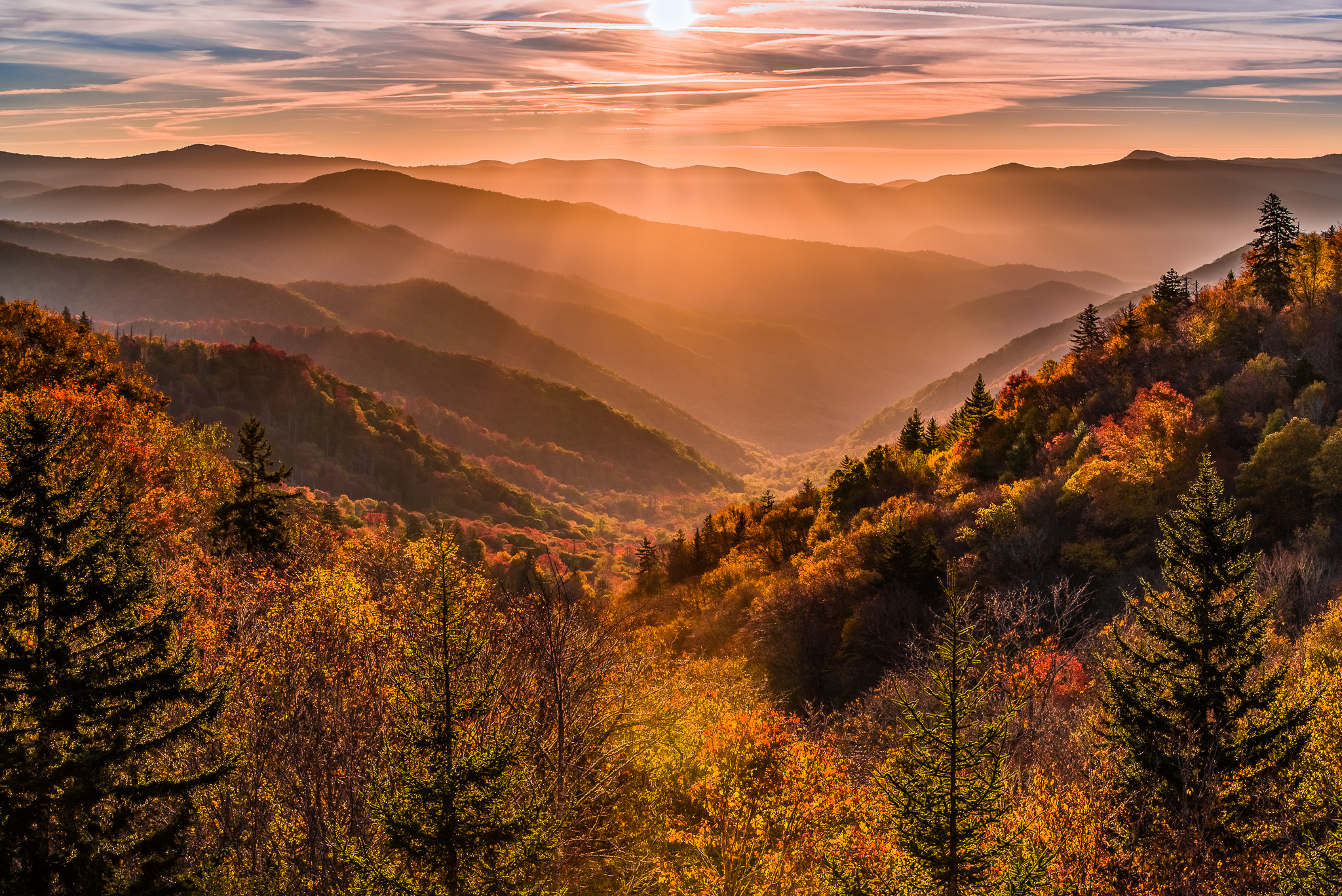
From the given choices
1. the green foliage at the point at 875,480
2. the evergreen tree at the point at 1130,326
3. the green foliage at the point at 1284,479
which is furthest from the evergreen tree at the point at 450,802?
the evergreen tree at the point at 1130,326

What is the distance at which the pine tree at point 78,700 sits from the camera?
16406 mm

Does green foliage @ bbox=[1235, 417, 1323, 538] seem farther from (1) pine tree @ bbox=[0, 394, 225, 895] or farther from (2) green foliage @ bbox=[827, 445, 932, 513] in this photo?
(1) pine tree @ bbox=[0, 394, 225, 895]

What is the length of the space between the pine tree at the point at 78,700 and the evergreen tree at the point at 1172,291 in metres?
88.6

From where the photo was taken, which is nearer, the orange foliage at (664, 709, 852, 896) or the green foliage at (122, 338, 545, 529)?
the orange foliage at (664, 709, 852, 896)

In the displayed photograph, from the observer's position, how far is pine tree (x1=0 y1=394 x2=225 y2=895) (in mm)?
16406

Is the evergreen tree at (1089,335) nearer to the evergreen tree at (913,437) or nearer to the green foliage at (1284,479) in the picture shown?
the evergreen tree at (913,437)

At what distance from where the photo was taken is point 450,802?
1488 centimetres

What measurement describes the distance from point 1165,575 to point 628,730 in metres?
17.0

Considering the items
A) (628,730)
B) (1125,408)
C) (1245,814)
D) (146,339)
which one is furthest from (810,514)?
(146,339)

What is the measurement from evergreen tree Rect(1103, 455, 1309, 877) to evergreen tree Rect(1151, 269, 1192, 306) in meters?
71.1

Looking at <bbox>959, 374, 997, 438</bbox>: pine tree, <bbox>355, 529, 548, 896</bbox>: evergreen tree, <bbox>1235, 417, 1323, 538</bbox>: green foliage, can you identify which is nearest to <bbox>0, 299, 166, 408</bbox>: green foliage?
<bbox>355, 529, 548, 896</bbox>: evergreen tree

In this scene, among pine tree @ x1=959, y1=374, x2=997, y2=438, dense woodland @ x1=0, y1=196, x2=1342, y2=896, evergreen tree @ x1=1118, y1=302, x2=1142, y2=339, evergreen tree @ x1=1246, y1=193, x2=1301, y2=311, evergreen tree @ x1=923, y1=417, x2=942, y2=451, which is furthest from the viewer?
evergreen tree @ x1=923, y1=417, x2=942, y2=451

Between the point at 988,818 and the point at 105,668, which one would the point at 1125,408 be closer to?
the point at 988,818

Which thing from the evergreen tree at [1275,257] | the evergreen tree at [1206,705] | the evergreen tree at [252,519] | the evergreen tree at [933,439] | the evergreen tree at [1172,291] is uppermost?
the evergreen tree at [1275,257]
